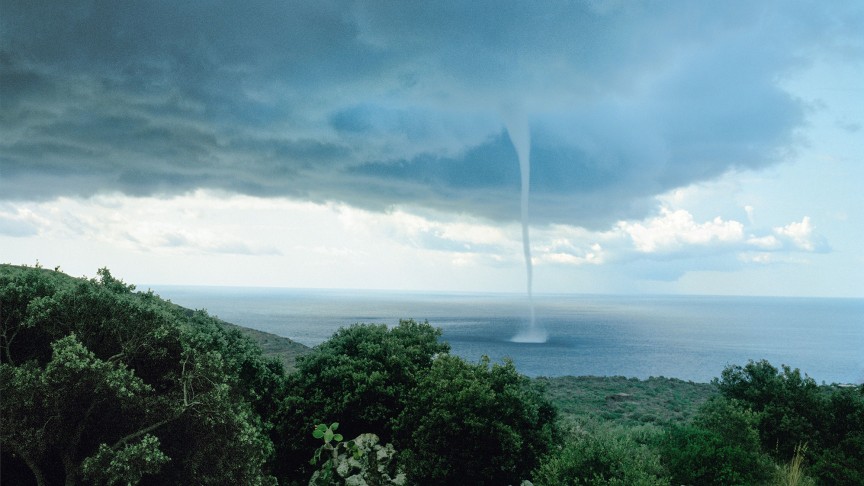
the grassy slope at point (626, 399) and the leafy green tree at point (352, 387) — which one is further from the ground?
the leafy green tree at point (352, 387)

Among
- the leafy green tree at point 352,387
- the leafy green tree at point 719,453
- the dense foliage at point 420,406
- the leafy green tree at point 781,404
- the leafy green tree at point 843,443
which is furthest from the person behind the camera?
the leafy green tree at point 352,387

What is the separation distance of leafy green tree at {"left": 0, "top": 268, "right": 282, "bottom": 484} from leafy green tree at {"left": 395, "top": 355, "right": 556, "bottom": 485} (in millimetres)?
6966

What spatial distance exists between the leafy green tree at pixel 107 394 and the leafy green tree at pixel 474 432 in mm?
6966

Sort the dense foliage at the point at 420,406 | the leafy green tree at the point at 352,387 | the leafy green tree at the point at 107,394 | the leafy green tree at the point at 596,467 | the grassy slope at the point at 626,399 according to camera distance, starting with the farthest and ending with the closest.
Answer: the grassy slope at the point at 626,399, the leafy green tree at the point at 352,387, the dense foliage at the point at 420,406, the leafy green tree at the point at 107,394, the leafy green tree at the point at 596,467

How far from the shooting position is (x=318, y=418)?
91.4 feet

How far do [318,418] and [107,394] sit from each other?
11.3m

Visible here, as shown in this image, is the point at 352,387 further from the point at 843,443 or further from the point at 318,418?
the point at 843,443

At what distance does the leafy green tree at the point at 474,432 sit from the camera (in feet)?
74.8

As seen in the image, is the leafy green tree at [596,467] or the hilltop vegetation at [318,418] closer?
the leafy green tree at [596,467]

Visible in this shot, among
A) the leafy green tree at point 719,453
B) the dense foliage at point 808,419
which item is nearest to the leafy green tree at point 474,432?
the leafy green tree at point 719,453

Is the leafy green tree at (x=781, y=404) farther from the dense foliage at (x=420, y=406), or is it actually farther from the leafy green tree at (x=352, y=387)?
the leafy green tree at (x=352, y=387)

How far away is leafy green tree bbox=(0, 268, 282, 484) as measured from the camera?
1739 cm

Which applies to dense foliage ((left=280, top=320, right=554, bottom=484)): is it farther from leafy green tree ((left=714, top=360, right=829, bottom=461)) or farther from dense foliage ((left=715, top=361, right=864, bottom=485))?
leafy green tree ((left=714, top=360, right=829, bottom=461))

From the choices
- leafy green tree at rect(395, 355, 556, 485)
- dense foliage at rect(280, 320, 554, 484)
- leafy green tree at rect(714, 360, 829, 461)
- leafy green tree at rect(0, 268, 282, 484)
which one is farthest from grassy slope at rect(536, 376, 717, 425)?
leafy green tree at rect(0, 268, 282, 484)
